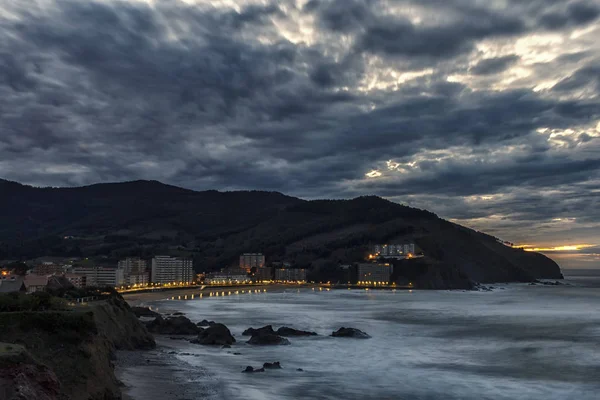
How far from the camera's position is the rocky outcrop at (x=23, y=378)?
1498cm

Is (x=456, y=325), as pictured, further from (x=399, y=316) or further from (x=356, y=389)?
(x=356, y=389)

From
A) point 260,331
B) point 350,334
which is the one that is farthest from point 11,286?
point 350,334

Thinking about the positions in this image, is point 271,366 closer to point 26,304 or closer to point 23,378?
point 26,304

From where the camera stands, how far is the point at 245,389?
108ft

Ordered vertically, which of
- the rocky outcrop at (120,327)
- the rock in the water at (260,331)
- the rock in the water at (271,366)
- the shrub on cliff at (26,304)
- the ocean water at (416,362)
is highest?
the shrub on cliff at (26,304)

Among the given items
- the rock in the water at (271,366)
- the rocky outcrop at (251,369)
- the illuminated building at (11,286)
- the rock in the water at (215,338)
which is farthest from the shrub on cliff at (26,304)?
the illuminated building at (11,286)

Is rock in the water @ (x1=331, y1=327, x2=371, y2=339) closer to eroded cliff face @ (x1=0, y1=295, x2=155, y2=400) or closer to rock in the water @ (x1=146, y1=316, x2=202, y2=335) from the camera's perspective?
rock in the water @ (x1=146, y1=316, x2=202, y2=335)

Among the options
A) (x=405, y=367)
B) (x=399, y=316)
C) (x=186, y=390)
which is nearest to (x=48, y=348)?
(x=186, y=390)

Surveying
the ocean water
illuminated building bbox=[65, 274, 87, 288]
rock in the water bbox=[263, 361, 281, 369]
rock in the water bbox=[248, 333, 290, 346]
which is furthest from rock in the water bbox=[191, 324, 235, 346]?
illuminated building bbox=[65, 274, 87, 288]

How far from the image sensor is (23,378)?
51.3 ft

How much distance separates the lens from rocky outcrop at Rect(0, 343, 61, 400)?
1498 centimetres

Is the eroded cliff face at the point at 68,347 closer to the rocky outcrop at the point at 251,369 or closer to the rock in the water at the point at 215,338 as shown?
the rocky outcrop at the point at 251,369

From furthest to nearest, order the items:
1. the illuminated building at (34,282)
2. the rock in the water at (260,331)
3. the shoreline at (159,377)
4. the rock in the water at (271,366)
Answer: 1. the illuminated building at (34,282)
2. the rock in the water at (260,331)
3. the rock in the water at (271,366)
4. the shoreline at (159,377)

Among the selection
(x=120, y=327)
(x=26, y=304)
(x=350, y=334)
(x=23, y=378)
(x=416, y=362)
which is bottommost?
(x=416, y=362)
